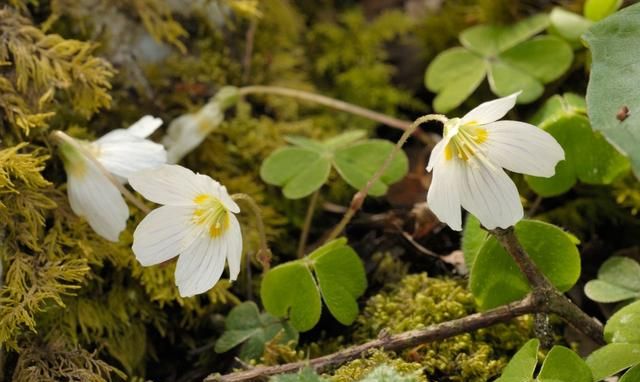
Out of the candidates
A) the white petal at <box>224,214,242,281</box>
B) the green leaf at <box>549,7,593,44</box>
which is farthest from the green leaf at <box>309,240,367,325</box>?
the green leaf at <box>549,7,593,44</box>

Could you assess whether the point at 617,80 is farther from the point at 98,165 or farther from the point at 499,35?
the point at 98,165

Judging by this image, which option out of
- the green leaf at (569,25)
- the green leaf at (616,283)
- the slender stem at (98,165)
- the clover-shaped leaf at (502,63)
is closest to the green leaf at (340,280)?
the slender stem at (98,165)

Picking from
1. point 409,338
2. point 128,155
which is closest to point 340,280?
point 409,338

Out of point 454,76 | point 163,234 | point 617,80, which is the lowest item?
point 454,76

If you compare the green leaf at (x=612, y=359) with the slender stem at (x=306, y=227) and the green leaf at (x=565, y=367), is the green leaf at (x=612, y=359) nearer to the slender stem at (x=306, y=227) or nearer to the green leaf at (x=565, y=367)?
the green leaf at (x=565, y=367)

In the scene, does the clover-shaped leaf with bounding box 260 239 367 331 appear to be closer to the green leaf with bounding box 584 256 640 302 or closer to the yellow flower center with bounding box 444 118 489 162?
the yellow flower center with bounding box 444 118 489 162
